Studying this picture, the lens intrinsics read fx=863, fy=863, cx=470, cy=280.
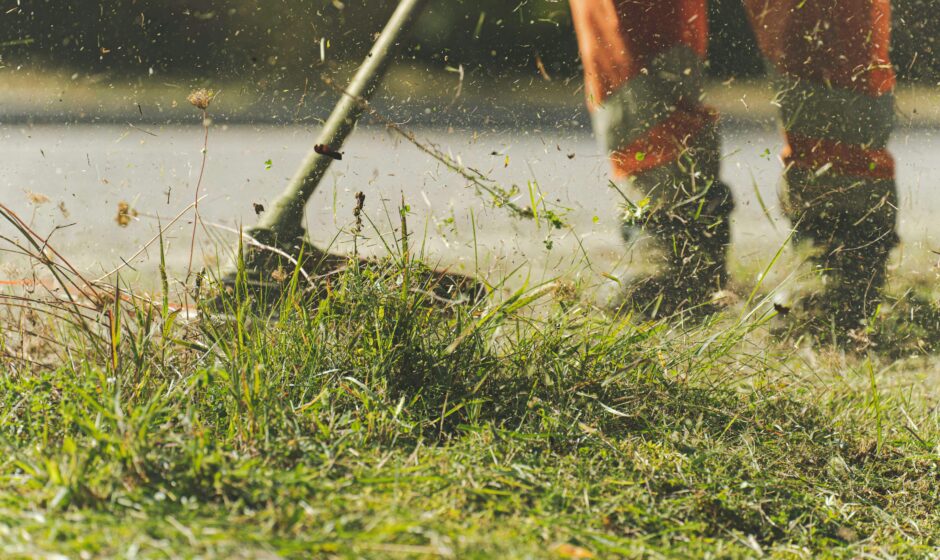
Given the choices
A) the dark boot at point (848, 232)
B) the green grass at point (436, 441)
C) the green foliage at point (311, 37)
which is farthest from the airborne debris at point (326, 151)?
the dark boot at point (848, 232)

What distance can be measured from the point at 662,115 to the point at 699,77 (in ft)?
0.50

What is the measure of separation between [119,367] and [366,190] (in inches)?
32.4

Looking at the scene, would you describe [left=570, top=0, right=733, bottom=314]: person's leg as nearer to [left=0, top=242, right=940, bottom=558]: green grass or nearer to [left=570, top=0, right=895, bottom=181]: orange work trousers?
[left=570, top=0, right=895, bottom=181]: orange work trousers

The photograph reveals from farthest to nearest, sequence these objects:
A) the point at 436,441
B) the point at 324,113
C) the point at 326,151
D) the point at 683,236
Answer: the point at 324,113 < the point at 683,236 < the point at 326,151 < the point at 436,441

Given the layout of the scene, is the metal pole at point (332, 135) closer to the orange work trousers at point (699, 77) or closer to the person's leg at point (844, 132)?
the orange work trousers at point (699, 77)

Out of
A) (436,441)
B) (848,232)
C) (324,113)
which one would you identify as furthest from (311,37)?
(848,232)

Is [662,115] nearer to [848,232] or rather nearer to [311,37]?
[848,232]

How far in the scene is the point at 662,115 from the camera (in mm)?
2174

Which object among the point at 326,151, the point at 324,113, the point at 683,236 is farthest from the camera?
the point at 324,113

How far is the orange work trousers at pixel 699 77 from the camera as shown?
7.13 feet

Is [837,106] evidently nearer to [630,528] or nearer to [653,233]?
[653,233]

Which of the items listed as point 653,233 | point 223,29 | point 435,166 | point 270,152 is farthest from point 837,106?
point 223,29

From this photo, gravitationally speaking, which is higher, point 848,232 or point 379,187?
point 379,187

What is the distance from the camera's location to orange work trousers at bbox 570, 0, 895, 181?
2.17 m
